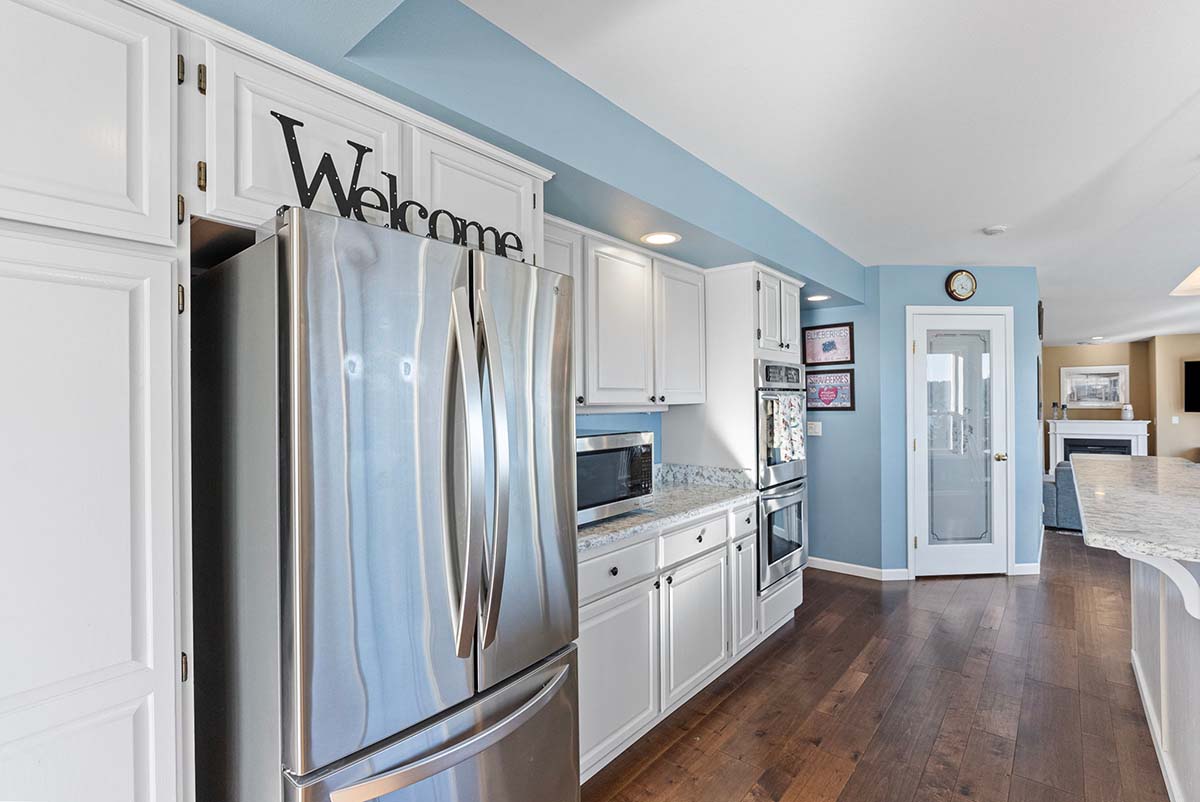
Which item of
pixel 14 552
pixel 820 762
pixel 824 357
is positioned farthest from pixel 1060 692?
pixel 14 552

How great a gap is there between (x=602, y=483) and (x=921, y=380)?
3379 millimetres

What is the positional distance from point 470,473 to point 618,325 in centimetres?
160

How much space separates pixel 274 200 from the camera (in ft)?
4.39

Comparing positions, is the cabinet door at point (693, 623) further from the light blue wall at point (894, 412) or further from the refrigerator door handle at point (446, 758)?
the light blue wall at point (894, 412)

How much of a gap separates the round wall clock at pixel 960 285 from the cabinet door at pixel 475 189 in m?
4.00

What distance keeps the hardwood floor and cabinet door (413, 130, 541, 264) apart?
198 centimetres

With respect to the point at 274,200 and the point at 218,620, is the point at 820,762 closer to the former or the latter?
the point at 218,620

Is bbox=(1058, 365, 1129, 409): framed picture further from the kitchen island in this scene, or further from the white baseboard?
the kitchen island

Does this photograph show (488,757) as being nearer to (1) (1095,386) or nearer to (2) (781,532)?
(2) (781,532)

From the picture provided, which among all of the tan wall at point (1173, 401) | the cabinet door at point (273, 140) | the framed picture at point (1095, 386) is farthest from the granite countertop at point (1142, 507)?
the framed picture at point (1095, 386)

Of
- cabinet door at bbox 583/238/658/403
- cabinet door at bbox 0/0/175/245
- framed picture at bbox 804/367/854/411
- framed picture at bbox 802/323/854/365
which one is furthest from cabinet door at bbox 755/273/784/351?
cabinet door at bbox 0/0/175/245

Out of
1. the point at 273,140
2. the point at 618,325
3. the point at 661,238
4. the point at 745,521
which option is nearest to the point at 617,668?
the point at 745,521

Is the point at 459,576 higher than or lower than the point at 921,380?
lower

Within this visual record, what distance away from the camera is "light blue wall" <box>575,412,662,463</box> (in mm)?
3023
